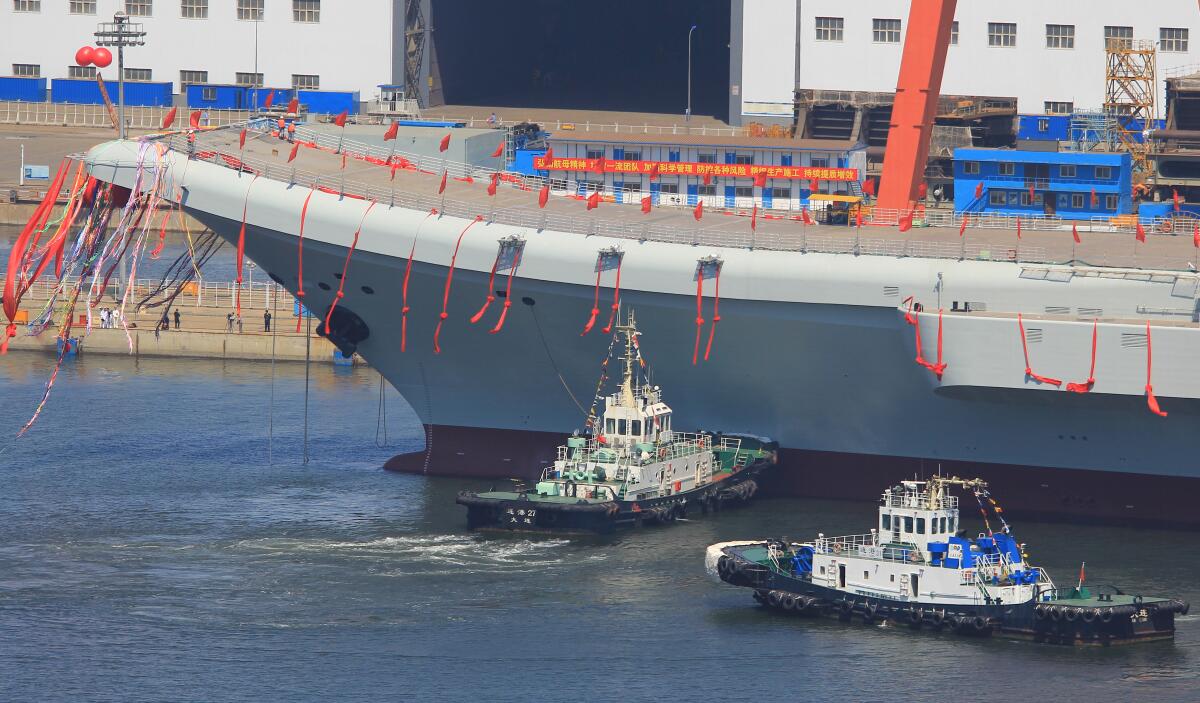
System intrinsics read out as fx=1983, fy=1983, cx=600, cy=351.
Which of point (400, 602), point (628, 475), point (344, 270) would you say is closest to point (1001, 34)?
point (344, 270)

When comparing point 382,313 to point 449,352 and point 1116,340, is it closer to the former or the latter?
point 449,352

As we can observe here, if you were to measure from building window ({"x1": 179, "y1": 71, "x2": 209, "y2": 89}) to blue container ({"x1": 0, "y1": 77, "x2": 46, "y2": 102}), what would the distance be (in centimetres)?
769

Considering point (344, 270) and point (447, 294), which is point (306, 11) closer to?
point (344, 270)

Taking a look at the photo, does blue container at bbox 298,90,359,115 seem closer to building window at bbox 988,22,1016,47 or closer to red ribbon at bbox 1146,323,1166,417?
building window at bbox 988,22,1016,47

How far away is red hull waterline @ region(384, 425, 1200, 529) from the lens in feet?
132

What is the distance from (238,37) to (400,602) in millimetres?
62626

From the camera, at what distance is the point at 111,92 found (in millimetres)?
97625

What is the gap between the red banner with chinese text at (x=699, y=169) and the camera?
6950cm

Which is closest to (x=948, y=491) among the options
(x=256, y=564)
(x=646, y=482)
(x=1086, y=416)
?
(x=1086, y=416)

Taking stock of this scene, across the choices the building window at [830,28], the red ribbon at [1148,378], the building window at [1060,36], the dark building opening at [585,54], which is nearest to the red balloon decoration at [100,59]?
the red ribbon at [1148,378]

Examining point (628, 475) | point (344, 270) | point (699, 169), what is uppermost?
point (699, 169)

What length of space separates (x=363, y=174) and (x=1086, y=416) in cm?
1730

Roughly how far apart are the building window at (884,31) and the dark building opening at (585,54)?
41.6 feet

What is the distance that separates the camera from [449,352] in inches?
1726
